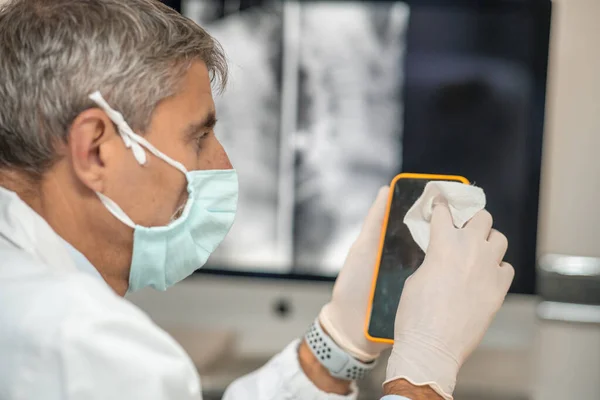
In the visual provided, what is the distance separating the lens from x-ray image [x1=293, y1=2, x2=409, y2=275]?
7.67 ft

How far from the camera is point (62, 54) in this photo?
3.38ft

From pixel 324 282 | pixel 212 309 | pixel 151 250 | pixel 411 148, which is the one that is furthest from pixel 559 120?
pixel 151 250

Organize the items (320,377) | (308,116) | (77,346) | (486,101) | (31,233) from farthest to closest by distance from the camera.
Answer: (308,116) < (486,101) < (320,377) < (31,233) < (77,346)

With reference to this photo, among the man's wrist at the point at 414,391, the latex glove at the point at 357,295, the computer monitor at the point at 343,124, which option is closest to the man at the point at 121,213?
→ the man's wrist at the point at 414,391

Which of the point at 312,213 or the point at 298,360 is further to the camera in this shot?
the point at 312,213

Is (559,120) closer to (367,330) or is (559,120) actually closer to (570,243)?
(570,243)

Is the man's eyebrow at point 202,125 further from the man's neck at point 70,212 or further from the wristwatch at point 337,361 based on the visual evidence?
the wristwatch at point 337,361

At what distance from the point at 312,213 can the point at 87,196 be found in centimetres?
137

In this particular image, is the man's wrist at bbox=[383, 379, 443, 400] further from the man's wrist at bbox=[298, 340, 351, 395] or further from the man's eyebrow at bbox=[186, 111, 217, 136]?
the man's eyebrow at bbox=[186, 111, 217, 136]

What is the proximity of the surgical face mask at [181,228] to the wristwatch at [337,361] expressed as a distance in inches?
10.8

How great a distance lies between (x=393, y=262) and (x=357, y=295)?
0.14 m

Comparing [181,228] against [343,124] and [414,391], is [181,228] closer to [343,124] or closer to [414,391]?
[414,391]

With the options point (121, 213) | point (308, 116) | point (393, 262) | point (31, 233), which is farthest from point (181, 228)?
point (308, 116)

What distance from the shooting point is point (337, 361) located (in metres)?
1.35
